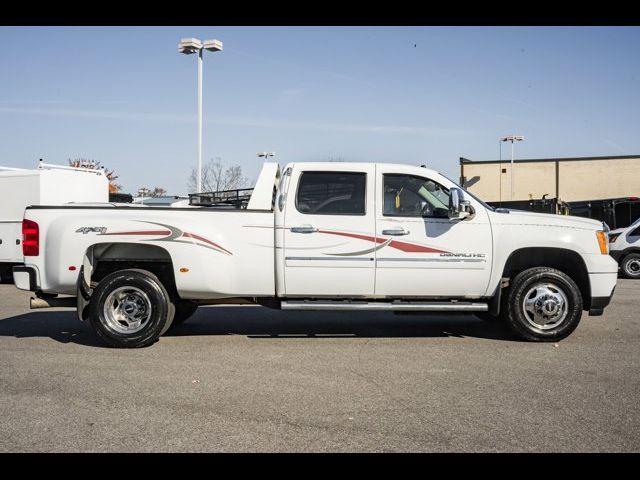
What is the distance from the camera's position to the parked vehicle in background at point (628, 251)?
18.0 meters

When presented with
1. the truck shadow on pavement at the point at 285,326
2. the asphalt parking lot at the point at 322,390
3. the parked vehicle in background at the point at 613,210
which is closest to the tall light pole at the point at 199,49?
the parked vehicle in background at the point at 613,210

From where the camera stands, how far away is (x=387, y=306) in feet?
24.5

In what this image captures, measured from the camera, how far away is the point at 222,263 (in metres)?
7.49

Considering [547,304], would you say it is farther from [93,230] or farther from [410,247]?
[93,230]

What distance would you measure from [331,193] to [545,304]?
109 inches

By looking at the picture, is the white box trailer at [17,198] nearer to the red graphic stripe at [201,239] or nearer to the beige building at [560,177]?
the red graphic stripe at [201,239]

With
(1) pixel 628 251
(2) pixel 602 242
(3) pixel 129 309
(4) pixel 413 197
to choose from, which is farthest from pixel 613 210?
(3) pixel 129 309

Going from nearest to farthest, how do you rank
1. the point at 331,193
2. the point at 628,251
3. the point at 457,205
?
the point at 457,205 → the point at 331,193 → the point at 628,251

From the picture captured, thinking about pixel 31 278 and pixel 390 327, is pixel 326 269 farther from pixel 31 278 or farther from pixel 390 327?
pixel 31 278

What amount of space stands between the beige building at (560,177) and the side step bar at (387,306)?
38.9 metres

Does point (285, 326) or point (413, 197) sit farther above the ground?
point (413, 197)

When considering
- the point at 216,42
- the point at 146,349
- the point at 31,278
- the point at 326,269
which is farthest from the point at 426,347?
the point at 216,42

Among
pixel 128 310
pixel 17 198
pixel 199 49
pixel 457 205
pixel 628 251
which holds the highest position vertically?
pixel 199 49

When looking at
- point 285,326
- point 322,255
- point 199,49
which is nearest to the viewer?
point 322,255
